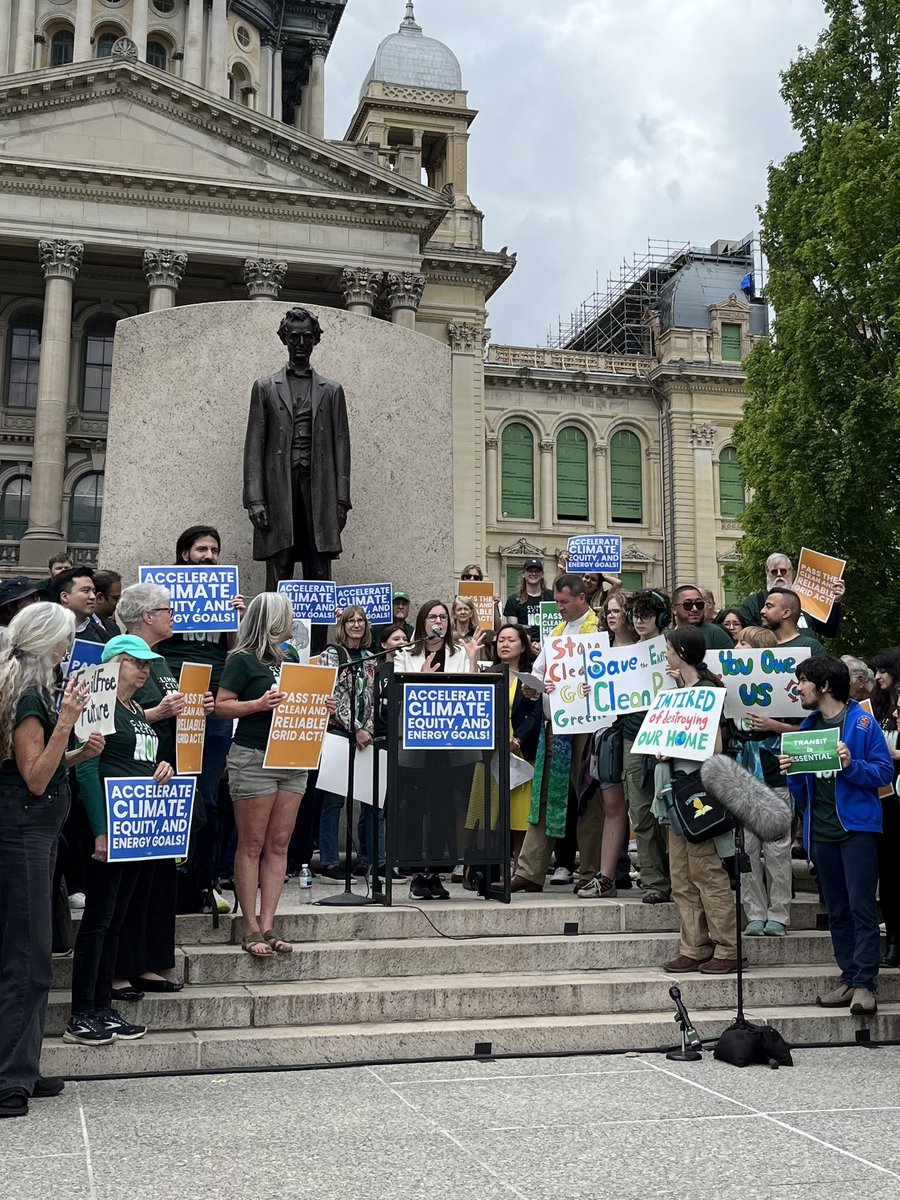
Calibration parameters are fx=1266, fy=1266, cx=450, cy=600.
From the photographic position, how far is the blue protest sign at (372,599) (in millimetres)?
9922

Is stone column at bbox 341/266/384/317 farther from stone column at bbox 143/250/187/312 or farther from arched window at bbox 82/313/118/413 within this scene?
arched window at bbox 82/313/118/413

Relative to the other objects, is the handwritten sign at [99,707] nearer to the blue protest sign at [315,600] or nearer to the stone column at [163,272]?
the blue protest sign at [315,600]

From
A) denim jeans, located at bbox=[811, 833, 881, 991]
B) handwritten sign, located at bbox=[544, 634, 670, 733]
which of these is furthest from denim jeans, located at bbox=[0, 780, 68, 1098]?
denim jeans, located at bbox=[811, 833, 881, 991]

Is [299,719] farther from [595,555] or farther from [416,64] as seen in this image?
[416,64]

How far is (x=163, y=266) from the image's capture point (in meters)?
39.3

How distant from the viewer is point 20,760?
5.12m

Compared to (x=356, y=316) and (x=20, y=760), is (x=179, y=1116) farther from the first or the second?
(x=356, y=316)

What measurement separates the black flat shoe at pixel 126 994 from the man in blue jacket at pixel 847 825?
359 cm

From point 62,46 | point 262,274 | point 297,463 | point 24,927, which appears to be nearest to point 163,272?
point 262,274

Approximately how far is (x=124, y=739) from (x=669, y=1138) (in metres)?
2.95

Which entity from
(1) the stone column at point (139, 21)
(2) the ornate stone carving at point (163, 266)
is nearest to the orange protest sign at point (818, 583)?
(2) the ornate stone carving at point (163, 266)

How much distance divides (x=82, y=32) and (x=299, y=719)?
5730 cm

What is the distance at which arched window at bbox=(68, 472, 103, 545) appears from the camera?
43000 mm

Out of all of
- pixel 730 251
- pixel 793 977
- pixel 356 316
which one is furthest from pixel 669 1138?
pixel 730 251
